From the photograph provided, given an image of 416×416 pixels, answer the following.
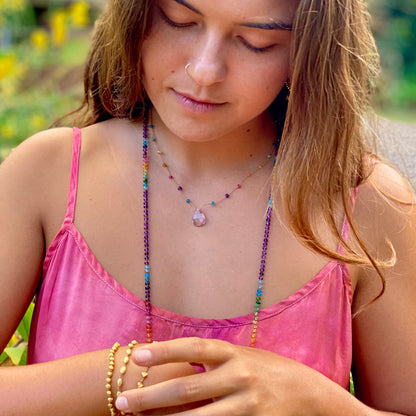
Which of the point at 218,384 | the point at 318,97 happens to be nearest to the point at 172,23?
the point at 318,97

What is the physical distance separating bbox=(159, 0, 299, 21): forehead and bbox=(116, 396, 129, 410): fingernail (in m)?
0.73

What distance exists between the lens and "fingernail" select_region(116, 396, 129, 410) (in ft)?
4.09

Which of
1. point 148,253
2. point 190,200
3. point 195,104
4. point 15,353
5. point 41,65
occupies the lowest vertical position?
point 15,353

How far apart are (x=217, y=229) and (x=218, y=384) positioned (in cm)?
40

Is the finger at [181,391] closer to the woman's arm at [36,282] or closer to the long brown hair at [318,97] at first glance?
the woman's arm at [36,282]

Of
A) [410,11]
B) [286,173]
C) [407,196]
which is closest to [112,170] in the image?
[286,173]

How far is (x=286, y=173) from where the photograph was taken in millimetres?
1417

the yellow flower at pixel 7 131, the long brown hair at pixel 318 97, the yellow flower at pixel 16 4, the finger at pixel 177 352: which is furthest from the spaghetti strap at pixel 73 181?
the yellow flower at pixel 16 4

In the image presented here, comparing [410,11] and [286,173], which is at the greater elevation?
[410,11]

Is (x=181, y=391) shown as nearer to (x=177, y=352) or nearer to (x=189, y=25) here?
(x=177, y=352)

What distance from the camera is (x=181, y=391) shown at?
4.02 feet

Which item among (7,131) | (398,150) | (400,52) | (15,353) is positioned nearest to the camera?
(15,353)

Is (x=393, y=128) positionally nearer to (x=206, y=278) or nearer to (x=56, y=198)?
(x=206, y=278)

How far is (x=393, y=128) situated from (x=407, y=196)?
24.2 inches
